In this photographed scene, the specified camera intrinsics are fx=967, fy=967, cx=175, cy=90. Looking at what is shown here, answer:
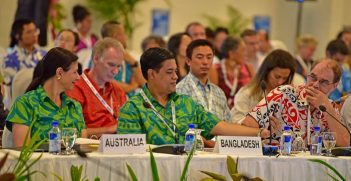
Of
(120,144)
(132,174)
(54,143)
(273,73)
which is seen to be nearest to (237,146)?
(120,144)

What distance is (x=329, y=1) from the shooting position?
15594 millimetres

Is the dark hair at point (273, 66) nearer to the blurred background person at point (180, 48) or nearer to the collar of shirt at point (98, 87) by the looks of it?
the collar of shirt at point (98, 87)

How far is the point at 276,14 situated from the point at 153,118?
1092 cm

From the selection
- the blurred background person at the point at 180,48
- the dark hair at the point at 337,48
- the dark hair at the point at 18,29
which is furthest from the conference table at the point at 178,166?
the dark hair at the point at 337,48

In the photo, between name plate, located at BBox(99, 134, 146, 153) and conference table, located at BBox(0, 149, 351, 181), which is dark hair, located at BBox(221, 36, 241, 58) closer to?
conference table, located at BBox(0, 149, 351, 181)

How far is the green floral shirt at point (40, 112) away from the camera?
17.7 feet

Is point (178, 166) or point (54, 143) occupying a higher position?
point (54, 143)

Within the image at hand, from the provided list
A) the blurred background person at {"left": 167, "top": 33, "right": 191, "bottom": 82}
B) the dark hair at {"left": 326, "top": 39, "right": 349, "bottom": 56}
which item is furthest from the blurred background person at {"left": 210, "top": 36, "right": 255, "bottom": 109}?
the dark hair at {"left": 326, "top": 39, "right": 349, "bottom": 56}

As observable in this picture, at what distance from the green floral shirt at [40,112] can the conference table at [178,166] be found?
1.71 ft

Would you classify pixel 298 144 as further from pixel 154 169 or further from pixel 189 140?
pixel 154 169

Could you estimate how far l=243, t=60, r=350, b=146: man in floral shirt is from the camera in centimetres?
599

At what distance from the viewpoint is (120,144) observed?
4.93 meters

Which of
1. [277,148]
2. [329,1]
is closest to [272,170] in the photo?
[277,148]

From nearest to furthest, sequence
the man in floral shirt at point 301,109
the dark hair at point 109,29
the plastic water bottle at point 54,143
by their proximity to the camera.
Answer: the plastic water bottle at point 54,143, the man in floral shirt at point 301,109, the dark hair at point 109,29
